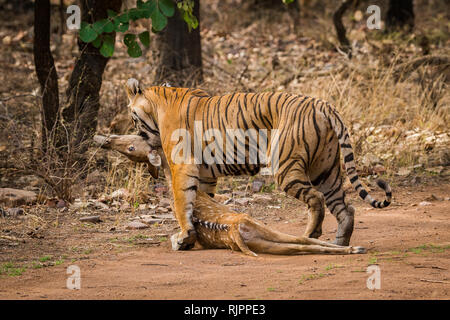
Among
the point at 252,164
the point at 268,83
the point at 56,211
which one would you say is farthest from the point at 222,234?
the point at 268,83

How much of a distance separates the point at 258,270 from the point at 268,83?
647 cm

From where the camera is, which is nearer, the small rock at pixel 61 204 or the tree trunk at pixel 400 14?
the small rock at pixel 61 204

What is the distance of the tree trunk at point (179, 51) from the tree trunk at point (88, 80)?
4.99ft

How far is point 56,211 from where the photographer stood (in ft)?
25.7

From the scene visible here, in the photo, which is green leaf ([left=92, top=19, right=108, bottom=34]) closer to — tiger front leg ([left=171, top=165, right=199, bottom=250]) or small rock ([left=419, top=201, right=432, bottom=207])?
tiger front leg ([left=171, top=165, right=199, bottom=250])

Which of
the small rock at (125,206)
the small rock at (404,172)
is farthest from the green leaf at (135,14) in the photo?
the small rock at (404,172)

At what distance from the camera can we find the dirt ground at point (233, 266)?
4586 mm

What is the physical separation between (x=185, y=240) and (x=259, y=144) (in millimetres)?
1115

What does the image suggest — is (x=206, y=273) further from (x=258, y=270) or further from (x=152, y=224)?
(x=152, y=224)

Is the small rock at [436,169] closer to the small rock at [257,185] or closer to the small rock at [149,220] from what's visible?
the small rock at [257,185]

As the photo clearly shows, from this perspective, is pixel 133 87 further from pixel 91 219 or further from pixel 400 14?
pixel 400 14

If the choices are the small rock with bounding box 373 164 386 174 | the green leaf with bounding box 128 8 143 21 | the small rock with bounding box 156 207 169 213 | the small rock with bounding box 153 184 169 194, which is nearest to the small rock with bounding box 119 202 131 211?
the small rock with bounding box 156 207 169 213

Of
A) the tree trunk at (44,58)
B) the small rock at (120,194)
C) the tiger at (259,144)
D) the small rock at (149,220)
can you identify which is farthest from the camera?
the tree trunk at (44,58)

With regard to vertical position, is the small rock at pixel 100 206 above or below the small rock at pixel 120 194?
below
